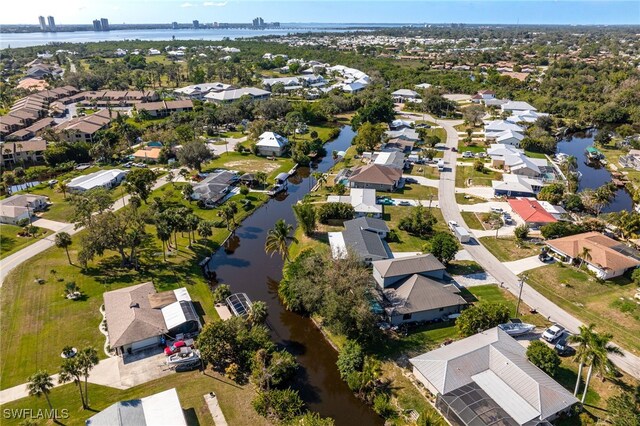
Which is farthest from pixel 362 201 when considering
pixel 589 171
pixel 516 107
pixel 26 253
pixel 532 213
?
pixel 516 107

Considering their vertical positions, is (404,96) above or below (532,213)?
above

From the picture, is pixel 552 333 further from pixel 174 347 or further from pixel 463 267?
pixel 174 347

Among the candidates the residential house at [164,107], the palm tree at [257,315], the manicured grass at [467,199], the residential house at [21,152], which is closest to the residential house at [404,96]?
the residential house at [164,107]

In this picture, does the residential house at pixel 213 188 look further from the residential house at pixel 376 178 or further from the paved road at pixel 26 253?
the residential house at pixel 376 178

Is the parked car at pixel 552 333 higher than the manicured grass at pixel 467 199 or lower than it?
lower

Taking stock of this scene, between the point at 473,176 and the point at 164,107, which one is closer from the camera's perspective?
the point at 473,176

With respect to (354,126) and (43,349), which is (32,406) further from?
(354,126)

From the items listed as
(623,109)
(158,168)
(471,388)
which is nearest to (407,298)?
(471,388)

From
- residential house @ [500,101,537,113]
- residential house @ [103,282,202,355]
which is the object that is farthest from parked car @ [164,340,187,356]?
residential house @ [500,101,537,113]
